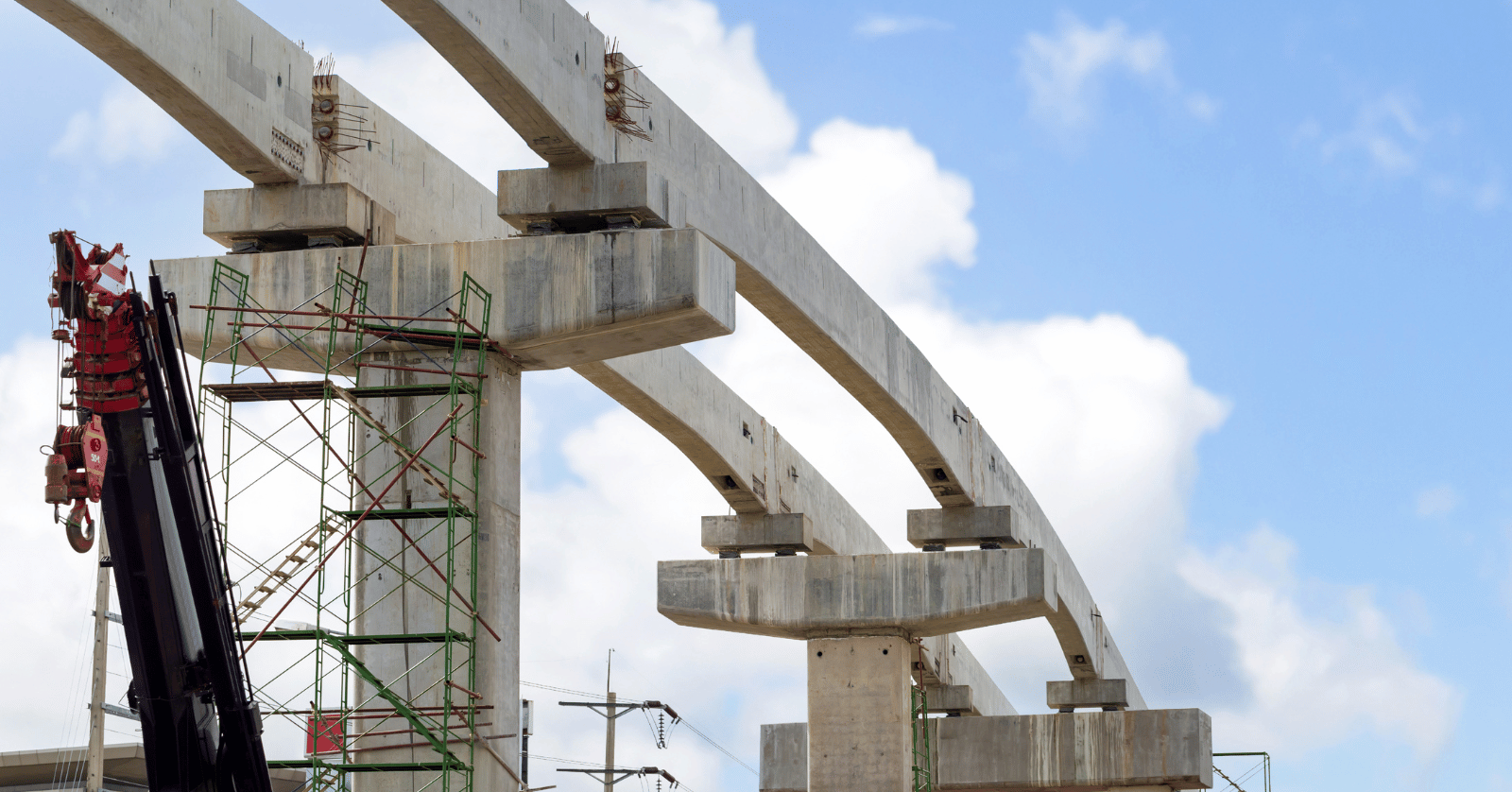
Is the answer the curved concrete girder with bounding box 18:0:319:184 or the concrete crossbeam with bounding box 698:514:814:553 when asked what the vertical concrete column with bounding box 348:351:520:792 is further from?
the concrete crossbeam with bounding box 698:514:814:553

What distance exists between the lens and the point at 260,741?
463 inches

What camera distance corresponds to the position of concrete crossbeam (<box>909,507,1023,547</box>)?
27.4 metres

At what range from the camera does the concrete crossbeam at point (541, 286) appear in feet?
52.3

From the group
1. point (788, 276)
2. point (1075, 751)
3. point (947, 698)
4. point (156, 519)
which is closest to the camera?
point (156, 519)

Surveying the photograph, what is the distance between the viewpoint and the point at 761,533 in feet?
90.7

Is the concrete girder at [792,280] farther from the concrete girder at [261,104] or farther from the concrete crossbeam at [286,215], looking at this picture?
the concrete girder at [261,104]

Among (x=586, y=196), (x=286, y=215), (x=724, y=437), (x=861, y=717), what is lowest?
(x=861, y=717)

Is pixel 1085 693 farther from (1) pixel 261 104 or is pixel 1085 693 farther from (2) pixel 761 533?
(1) pixel 261 104

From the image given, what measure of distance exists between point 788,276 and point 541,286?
14.3ft

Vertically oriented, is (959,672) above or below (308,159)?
below

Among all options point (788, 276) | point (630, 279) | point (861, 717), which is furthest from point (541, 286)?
point (861, 717)

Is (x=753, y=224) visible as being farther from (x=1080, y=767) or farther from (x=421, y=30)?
(x=1080, y=767)

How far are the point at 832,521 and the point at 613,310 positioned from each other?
593 inches

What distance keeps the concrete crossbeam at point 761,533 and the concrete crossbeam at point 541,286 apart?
35.9 ft
